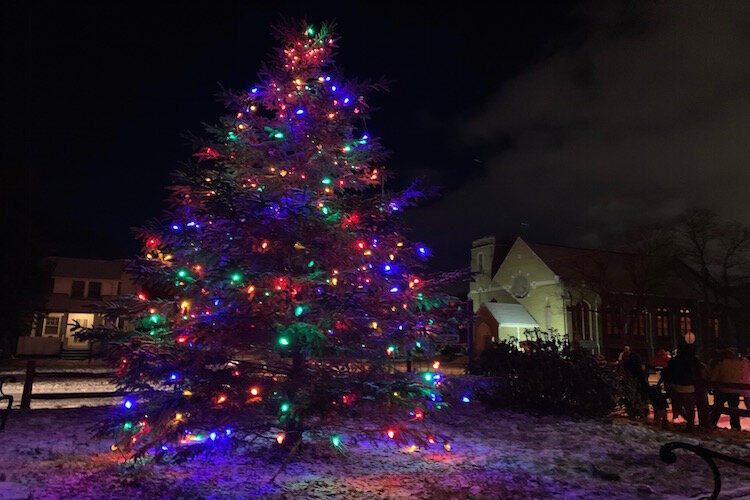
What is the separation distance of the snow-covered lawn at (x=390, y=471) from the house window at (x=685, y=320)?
129 feet

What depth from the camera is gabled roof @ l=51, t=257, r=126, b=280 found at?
40.8 metres

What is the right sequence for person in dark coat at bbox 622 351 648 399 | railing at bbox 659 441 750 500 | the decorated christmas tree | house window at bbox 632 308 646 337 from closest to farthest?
railing at bbox 659 441 750 500 < the decorated christmas tree < person in dark coat at bbox 622 351 648 399 < house window at bbox 632 308 646 337

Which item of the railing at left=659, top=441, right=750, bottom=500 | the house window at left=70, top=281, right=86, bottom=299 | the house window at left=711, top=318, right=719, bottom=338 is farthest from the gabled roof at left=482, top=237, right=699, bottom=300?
the railing at left=659, top=441, right=750, bottom=500

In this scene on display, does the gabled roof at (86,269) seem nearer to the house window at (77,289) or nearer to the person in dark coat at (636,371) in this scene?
the house window at (77,289)

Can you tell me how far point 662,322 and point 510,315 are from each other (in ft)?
46.1

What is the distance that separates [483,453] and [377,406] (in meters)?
2.30

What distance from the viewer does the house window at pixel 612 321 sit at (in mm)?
40312

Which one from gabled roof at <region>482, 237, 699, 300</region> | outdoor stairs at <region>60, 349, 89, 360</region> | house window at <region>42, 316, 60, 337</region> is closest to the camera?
outdoor stairs at <region>60, 349, 89, 360</region>

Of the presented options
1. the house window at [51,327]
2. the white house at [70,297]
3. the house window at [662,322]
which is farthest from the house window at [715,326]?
the house window at [51,327]

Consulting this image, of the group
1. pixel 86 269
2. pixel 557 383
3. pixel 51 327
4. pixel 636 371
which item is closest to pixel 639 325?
pixel 636 371

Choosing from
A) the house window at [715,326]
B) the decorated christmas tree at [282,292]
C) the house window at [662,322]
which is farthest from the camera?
the house window at [715,326]

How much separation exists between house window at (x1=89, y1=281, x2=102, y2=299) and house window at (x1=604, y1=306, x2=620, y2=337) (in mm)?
39087

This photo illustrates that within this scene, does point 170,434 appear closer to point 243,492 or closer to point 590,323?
point 243,492

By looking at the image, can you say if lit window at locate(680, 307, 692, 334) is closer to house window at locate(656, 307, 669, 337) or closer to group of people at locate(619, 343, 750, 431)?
house window at locate(656, 307, 669, 337)
